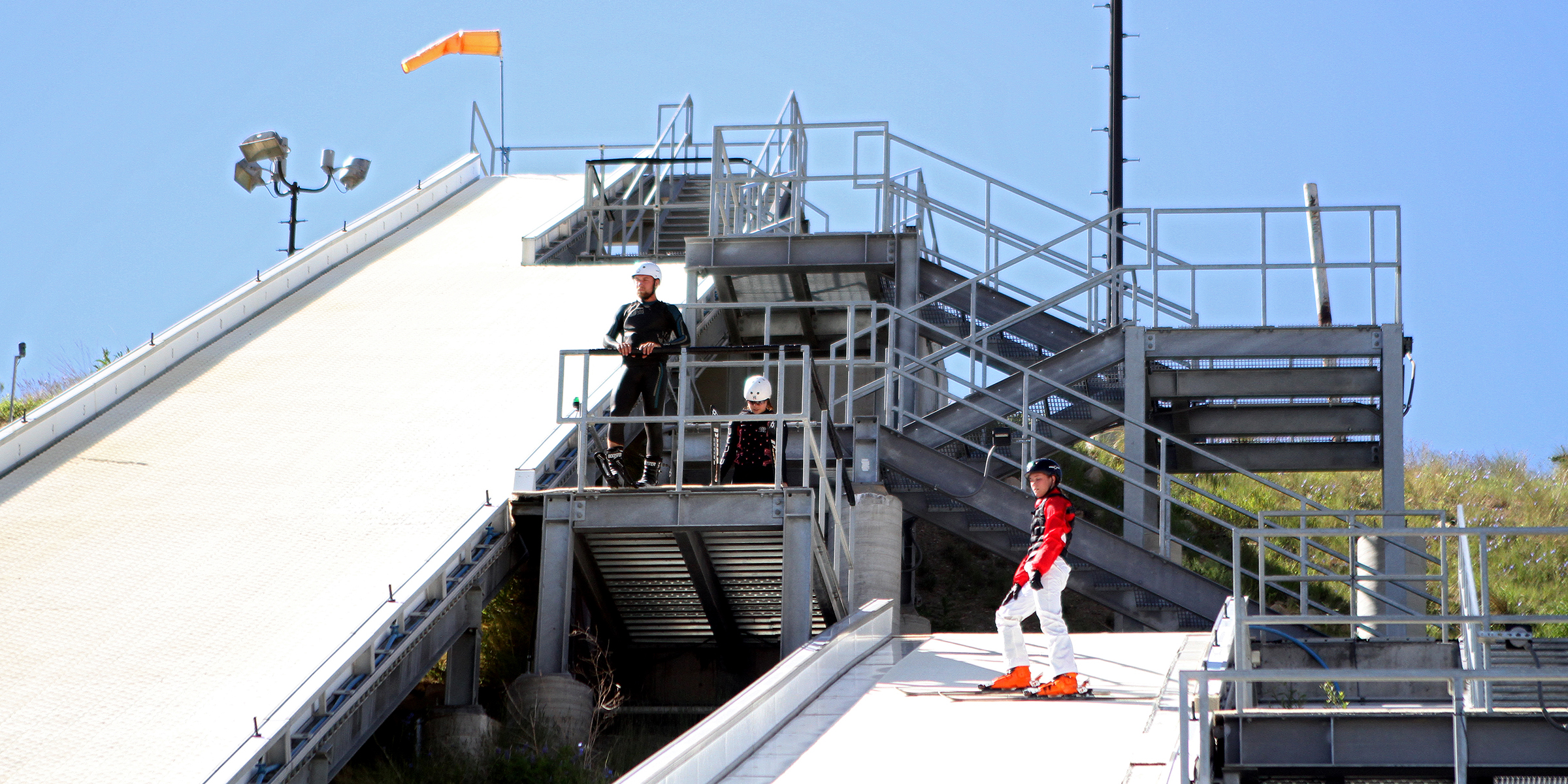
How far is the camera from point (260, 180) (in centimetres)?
2584

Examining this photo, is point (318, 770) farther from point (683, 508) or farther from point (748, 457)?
point (748, 457)

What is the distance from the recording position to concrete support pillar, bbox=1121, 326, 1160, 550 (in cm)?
1752

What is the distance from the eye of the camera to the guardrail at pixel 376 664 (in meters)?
10.4

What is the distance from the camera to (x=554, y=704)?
12727 mm

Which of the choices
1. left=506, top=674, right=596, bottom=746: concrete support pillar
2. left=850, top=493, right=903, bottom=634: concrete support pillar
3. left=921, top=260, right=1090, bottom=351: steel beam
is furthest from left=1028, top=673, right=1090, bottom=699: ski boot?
left=921, top=260, right=1090, bottom=351: steel beam

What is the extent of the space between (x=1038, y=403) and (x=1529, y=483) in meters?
11.0

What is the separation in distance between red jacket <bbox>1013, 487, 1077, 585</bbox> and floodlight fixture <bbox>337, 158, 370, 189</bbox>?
17923mm

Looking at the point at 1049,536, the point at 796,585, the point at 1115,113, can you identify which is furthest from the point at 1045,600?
the point at 1115,113

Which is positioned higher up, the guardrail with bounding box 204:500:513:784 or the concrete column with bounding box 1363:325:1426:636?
the concrete column with bounding box 1363:325:1426:636

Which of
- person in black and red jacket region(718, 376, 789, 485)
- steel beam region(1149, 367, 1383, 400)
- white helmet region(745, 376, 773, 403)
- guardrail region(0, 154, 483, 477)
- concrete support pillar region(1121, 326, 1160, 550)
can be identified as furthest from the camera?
steel beam region(1149, 367, 1383, 400)

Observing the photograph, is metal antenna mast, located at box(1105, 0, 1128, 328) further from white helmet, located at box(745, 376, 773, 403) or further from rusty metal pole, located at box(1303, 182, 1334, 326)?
white helmet, located at box(745, 376, 773, 403)

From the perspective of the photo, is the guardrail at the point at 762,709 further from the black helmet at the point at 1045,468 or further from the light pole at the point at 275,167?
the light pole at the point at 275,167

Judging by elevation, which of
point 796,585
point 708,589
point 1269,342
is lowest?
point 708,589

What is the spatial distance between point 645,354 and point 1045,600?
Answer: 4217mm
